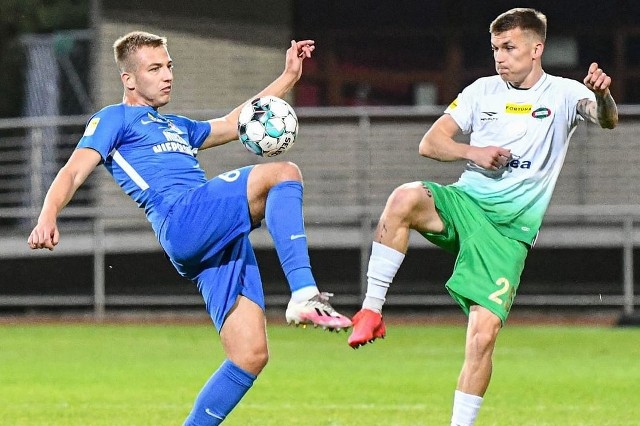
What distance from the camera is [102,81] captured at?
71.0ft

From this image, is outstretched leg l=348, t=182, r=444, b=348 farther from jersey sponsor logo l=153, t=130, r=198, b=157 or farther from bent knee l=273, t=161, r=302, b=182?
jersey sponsor logo l=153, t=130, r=198, b=157

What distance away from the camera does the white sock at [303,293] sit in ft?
22.5

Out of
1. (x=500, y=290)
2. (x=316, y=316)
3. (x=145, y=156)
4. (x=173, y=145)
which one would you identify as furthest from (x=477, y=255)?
(x=145, y=156)

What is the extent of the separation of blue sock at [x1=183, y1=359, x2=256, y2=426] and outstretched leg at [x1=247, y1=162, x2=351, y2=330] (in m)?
0.76

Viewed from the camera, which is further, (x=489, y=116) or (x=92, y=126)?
(x=489, y=116)

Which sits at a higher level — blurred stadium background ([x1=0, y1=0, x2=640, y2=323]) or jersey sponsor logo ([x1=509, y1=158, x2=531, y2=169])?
jersey sponsor logo ([x1=509, y1=158, x2=531, y2=169])

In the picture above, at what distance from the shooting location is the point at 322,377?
42.7ft

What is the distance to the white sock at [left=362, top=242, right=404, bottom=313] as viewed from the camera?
771 cm

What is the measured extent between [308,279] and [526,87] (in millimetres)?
2009

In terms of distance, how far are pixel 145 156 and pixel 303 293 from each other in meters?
1.32

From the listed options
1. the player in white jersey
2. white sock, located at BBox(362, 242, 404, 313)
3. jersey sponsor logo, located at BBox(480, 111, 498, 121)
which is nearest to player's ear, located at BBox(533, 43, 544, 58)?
the player in white jersey

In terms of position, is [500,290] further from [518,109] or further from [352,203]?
[352,203]


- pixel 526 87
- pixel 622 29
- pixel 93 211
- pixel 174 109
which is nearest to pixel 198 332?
pixel 93 211

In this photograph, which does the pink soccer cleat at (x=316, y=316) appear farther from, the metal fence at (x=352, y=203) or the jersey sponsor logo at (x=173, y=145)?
the metal fence at (x=352, y=203)
